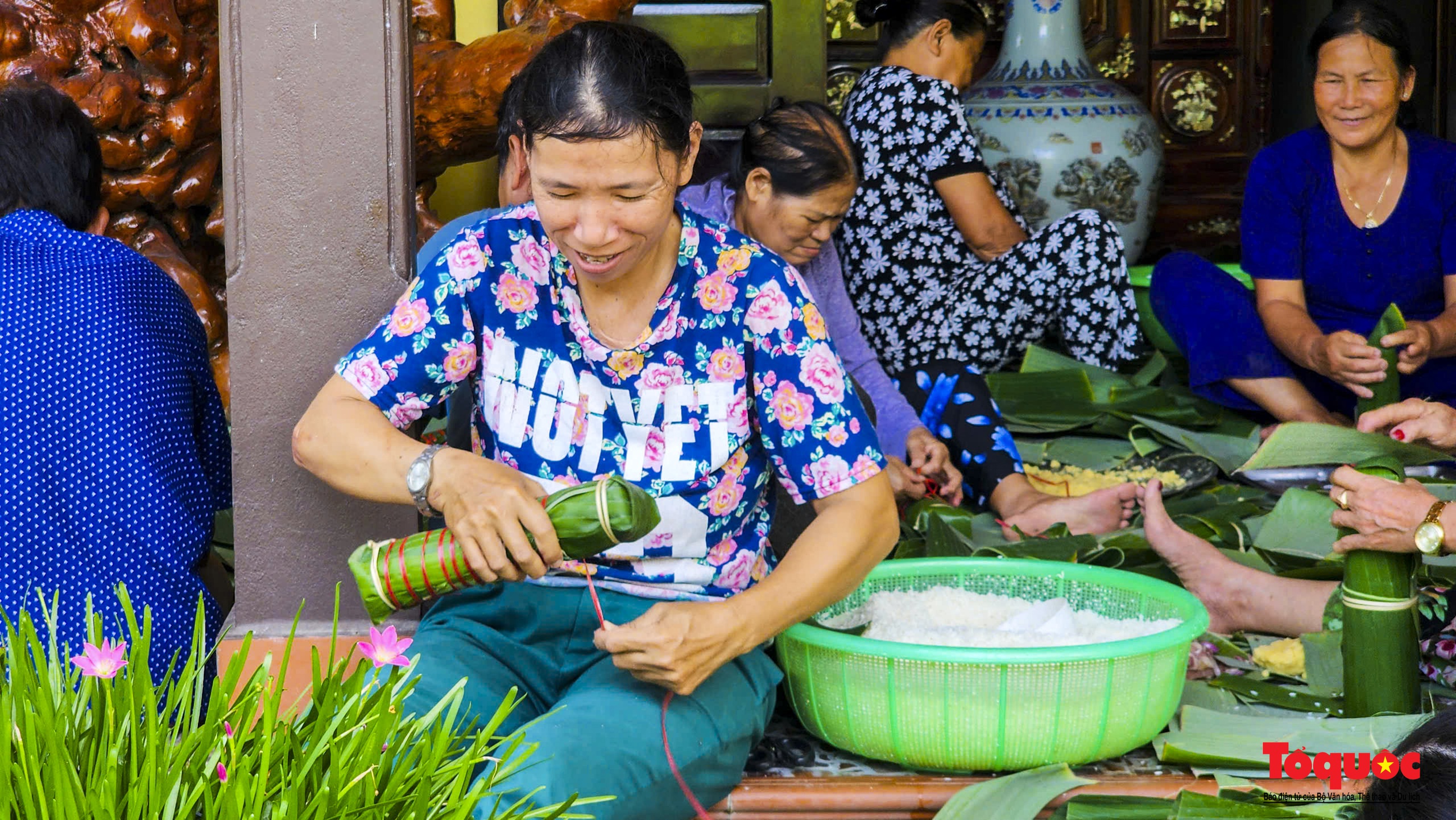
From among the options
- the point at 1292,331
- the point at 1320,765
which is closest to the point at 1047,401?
the point at 1292,331

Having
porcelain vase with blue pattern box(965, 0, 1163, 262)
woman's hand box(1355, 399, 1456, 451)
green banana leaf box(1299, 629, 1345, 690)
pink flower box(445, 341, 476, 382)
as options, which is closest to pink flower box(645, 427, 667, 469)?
pink flower box(445, 341, 476, 382)

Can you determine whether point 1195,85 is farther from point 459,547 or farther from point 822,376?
point 459,547

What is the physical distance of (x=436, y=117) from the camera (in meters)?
3.66

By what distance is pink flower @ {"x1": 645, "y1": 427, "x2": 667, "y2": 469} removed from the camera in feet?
5.97

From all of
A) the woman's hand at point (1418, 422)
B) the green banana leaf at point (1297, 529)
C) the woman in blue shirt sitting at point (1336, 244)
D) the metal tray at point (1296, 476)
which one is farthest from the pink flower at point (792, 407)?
the woman in blue shirt sitting at point (1336, 244)

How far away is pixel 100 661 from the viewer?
3.81 ft

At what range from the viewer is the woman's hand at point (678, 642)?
1.58 m

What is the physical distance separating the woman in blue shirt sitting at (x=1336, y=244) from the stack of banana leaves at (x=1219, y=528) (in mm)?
166

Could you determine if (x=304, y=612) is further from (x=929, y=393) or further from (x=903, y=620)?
(x=929, y=393)

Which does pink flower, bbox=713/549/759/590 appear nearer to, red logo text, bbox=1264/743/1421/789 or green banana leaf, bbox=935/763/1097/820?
green banana leaf, bbox=935/763/1097/820

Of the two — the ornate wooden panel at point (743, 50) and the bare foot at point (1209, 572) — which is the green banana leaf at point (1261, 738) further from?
the ornate wooden panel at point (743, 50)

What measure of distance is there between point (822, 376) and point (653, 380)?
0.71 feet

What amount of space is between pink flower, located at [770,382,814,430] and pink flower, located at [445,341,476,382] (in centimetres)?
39

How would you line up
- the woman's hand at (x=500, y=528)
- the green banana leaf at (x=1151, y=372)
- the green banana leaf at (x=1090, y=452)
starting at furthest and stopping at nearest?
the green banana leaf at (x=1151, y=372) < the green banana leaf at (x=1090, y=452) < the woman's hand at (x=500, y=528)
